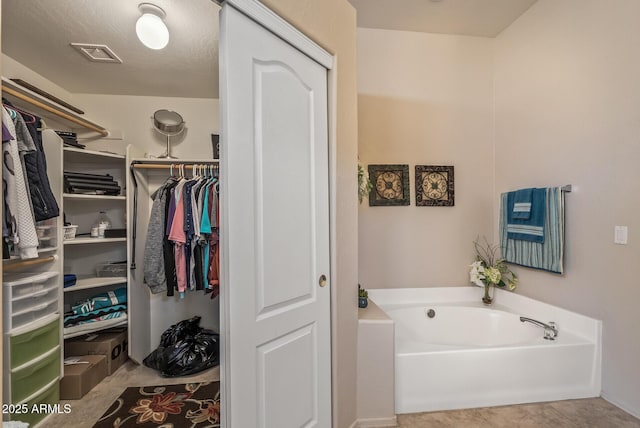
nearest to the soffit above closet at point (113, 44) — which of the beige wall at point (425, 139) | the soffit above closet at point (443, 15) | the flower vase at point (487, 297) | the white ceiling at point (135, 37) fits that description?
the white ceiling at point (135, 37)

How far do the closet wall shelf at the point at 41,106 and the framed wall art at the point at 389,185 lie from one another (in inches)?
97.8

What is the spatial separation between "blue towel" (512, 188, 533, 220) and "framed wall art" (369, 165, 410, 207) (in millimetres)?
894

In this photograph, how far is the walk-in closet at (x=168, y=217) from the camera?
4.13 feet

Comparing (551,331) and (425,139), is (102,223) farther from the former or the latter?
(551,331)

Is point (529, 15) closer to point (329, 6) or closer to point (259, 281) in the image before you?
point (329, 6)

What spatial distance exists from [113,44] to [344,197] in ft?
6.51

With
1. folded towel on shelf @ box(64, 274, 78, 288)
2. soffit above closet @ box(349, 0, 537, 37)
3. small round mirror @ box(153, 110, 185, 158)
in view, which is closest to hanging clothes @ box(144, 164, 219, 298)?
folded towel on shelf @ box(64, 274, 78, 288)

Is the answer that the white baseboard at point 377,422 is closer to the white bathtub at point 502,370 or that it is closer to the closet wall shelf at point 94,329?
the white bathtub at point 502,370

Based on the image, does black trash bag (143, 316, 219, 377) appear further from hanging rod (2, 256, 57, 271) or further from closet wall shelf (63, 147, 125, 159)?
closet wall shelf (63, 147, 125, 159)

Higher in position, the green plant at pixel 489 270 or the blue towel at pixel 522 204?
the blue towel at pixel 522 204

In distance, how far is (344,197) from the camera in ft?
5.81

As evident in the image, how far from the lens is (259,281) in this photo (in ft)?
4.26

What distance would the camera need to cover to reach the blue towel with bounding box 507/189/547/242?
238 centimetres

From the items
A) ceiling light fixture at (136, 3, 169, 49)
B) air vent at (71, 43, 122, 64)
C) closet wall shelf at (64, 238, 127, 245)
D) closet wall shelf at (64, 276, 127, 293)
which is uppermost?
air vent at (71, 43, 122, 64)
